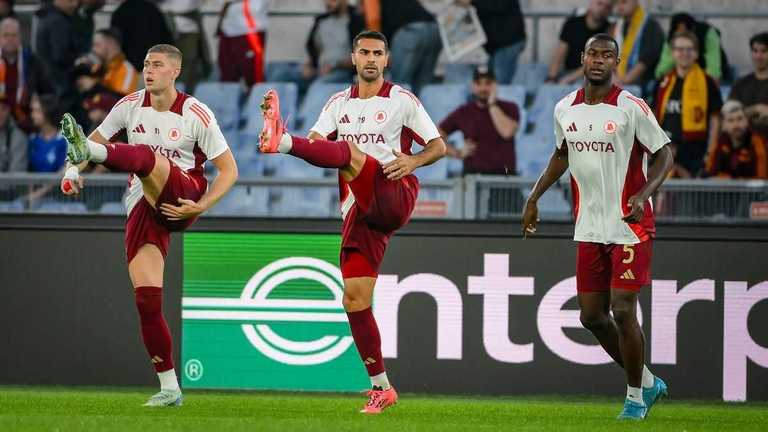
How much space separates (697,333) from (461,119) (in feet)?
12.5

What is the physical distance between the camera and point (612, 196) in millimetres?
8219

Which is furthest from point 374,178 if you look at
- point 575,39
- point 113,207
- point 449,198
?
point 575,39

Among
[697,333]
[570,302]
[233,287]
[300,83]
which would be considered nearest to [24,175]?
[233,287]

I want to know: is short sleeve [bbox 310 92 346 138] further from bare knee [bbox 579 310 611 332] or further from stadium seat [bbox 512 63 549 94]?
stadium seat [bbox 512 63 549 94]

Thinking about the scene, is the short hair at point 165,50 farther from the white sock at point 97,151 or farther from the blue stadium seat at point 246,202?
the blue stadium seat at point 246,202

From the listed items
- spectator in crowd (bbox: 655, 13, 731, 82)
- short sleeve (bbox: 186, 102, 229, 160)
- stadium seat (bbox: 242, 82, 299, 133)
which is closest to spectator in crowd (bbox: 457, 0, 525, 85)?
spectator in crowd (bbox: 655, 13, 731, 82)

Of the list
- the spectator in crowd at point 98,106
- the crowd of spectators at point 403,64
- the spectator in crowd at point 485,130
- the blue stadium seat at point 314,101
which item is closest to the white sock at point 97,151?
the spectator in crowd at point 485,130

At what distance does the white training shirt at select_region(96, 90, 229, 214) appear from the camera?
8.52 m

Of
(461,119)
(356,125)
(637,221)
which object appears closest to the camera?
(637,221)

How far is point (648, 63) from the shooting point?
14000mm

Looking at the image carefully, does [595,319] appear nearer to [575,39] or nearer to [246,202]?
[246,202]

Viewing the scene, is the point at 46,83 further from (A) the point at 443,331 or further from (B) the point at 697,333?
(B) the point at 697,333

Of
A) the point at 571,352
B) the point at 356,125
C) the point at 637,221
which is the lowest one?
the point at 571,352

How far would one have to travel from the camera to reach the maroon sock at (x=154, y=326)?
8.42m
